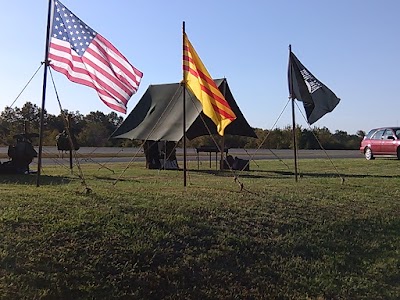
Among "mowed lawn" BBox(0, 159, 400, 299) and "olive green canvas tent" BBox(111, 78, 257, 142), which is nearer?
"mowed lawn" BBox(0, 159, 400, 299)

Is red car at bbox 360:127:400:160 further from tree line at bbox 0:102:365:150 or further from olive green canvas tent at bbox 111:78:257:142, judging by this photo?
tree line at bbox 0:102:365:150

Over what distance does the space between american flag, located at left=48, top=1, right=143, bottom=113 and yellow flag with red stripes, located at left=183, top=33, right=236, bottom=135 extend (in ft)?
5.54

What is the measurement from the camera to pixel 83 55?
10.2 metres

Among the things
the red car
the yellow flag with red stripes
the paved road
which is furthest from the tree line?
the yellow flag with red stripes

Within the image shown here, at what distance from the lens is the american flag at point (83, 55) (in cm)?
1023

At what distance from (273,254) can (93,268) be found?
8.82 ft

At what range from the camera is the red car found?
23.7 metres

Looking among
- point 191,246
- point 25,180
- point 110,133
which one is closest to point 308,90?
point 25,180

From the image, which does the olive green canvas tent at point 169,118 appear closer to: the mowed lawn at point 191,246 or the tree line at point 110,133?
the mowed lawn at point 191,246

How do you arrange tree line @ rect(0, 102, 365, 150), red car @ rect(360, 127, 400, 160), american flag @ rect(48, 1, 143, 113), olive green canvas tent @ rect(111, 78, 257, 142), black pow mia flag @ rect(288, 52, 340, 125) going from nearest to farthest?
american flag @ rect(48, 1, 143, 113), black pow mia flag @ rect(288, 52, 340, 125), olive green canvas tent @ rect(111, 78, 257, 142), red car @ rect(360, 127, 400, 160), tree line @ rect(0, 102, 365, 150)

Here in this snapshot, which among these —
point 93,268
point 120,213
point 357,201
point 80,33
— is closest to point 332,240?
point 357,201

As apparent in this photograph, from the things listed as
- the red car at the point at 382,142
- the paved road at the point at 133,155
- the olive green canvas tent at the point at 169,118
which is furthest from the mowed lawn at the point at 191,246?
the red car at the point at 382,142

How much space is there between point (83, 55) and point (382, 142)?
17.4 m

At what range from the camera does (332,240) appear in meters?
8.77
